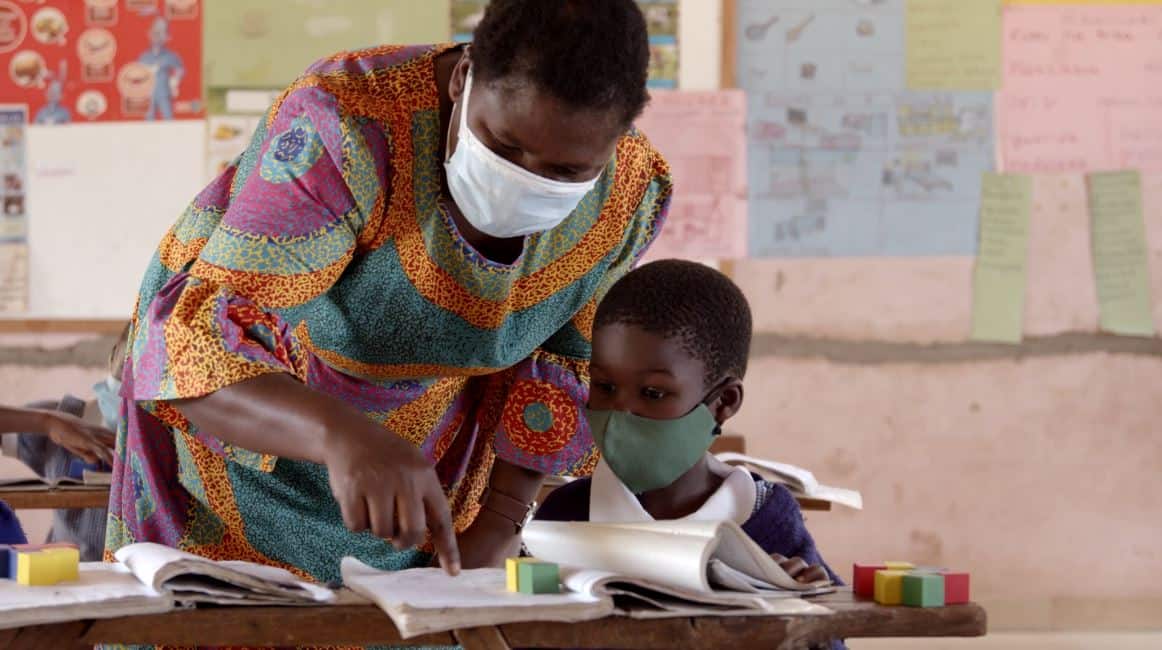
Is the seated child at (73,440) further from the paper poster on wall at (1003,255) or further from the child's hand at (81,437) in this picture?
the paper poster on wall at (1003,255)

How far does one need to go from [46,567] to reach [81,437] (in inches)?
92.2

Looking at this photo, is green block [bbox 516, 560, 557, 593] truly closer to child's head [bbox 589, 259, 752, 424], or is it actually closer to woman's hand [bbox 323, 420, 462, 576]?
woman's hand [bbox 323, 420, 462, 576]

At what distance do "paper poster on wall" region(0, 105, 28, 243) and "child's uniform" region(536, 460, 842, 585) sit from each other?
348 centimetres

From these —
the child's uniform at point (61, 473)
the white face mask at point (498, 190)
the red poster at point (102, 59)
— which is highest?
the red poster at point (102, 59)

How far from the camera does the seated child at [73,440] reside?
11.1 ft

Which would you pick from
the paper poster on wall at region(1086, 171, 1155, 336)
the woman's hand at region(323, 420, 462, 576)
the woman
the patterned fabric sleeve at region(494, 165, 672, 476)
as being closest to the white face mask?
the woman

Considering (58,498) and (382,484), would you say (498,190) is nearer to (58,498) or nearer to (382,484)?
(382,484)

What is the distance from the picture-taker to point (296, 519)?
1.68m

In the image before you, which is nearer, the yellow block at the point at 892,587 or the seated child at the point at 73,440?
the yellow block at the point at 892,587

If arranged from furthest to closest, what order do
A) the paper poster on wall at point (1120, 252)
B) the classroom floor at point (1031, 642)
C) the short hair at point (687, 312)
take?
1. the paper poster on wall at point (1120, 252)
2. the classroom floor at point (1031, 642)
3. the short hair at point (687, 312)

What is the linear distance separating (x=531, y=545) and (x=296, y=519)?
1.19 ft

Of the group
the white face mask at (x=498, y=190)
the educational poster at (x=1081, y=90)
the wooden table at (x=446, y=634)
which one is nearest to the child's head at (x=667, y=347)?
the white face mask at (x=498, y=190)

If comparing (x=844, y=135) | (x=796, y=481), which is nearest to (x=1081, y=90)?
(x=844, y=135)

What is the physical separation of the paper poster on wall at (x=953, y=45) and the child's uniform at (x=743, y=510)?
10.3 feet
